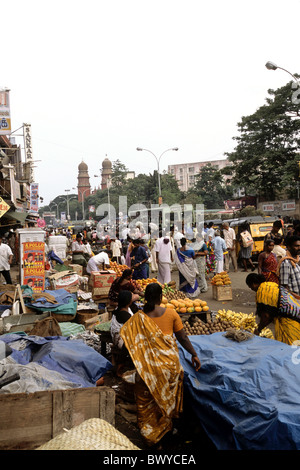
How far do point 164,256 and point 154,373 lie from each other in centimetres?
755

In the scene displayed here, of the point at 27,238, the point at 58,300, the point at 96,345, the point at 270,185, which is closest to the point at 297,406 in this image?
the point at 96,345

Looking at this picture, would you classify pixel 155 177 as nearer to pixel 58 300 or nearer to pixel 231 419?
pixel 58 300

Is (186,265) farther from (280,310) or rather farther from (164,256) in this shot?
(280,310)

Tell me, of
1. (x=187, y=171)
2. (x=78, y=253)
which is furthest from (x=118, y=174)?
(x=78, y=253)

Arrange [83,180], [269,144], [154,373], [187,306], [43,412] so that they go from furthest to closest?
[83,180]
[269,144]
[187,306]
[154,373]
[43,412]

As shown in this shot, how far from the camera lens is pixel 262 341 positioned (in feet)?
15.0

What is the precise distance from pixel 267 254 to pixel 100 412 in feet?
18.4

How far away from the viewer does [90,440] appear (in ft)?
7.71

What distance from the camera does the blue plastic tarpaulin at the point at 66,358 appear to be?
4.49 m

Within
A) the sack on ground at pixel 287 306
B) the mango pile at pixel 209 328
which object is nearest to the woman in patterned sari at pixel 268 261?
the mango pile at pixel 209 328

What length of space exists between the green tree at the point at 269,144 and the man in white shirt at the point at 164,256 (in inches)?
837

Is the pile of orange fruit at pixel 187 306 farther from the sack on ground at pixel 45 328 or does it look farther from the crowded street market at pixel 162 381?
the sack on ground at pixel 45 328
